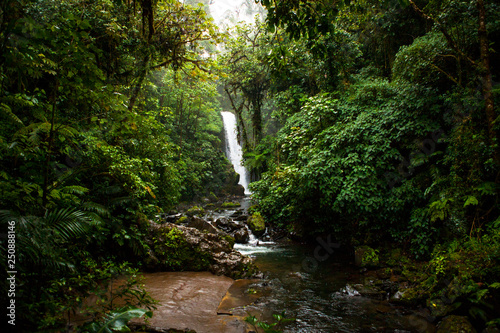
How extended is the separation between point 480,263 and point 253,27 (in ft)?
49.1

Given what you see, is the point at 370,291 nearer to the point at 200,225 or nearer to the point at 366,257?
the point at 366,257

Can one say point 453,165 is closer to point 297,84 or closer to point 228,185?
point 297,84

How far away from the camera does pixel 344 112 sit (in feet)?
27.9

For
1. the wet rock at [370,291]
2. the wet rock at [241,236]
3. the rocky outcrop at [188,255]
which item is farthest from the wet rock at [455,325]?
the wet rock at [241,236]

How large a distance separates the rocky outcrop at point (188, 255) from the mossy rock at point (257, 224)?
11.2 ft

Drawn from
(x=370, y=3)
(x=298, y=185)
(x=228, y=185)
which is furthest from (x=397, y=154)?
(x=228, y=185)

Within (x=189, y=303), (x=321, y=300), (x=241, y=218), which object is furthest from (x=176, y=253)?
(x=241, y=218)

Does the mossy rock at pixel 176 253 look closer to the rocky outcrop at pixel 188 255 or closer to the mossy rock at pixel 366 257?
the rocky outcrop at pixel 188 255

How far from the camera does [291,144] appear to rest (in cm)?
984

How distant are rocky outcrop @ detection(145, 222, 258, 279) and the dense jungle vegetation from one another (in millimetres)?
378

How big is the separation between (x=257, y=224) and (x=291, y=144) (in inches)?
143

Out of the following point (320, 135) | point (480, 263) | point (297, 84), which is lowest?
point (480, 263)

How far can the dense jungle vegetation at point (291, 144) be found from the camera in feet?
8.89

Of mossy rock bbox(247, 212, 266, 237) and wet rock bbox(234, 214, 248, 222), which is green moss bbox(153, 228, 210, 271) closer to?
mossy rock bbox(247, 212, 266, 237)
